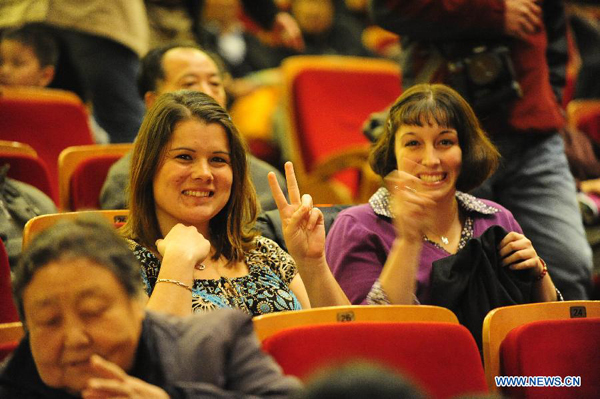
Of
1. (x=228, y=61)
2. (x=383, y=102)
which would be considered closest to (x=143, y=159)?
(x=383, y=102)

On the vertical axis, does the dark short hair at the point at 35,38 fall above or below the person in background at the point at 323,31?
below

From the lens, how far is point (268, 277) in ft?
5.45

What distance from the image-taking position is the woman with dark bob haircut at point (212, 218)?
1589mm

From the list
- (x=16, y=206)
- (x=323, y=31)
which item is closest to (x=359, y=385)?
(x=16, y=206)

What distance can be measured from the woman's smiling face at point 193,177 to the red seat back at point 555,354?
613mm

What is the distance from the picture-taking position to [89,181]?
2320mm

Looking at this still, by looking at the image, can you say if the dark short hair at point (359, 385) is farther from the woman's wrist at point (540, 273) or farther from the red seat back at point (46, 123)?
the red seat back at point (46, 123)

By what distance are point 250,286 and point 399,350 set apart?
0.38m

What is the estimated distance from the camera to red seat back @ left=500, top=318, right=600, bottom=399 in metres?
1.48

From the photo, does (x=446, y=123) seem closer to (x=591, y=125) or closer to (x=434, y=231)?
(x=434, y=231)

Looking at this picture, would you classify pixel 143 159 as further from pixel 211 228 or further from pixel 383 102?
pixel 383 102

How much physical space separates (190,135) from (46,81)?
1429 mm

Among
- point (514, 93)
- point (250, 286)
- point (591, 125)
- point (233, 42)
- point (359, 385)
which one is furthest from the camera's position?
point (233, 42)

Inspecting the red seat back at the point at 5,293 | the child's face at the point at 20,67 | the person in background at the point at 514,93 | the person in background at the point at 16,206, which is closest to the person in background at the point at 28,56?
the child's face at the point at 20,67
